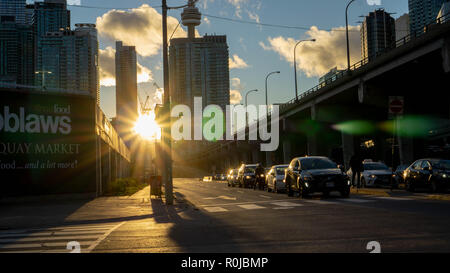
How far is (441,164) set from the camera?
74.6 feet

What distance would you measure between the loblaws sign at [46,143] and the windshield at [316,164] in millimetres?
13022

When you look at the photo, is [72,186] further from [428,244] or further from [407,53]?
[407,53]

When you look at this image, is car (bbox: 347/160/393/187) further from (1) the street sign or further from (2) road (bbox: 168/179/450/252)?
(2) road (bbox: 168/179/450/252)

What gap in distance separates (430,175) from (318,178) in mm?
5429

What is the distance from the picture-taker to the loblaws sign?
26.1 meters

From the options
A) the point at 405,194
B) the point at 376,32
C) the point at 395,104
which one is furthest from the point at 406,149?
the point at 376,32

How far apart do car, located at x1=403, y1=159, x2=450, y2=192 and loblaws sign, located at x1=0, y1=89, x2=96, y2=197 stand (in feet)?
56.9

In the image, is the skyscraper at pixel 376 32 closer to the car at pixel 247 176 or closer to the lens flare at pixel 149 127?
the lens flare at pixel 149 127

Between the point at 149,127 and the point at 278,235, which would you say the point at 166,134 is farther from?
the point at 149,127

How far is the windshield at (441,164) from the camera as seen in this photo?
22422mm

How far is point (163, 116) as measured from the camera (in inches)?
902

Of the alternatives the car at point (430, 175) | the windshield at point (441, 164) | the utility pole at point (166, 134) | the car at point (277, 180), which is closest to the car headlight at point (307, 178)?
the car at point (430, 175)

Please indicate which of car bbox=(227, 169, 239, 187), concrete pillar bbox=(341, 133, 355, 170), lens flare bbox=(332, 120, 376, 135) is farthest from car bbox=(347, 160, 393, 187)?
lens flare bbox=(332, 120, 376, 135)
